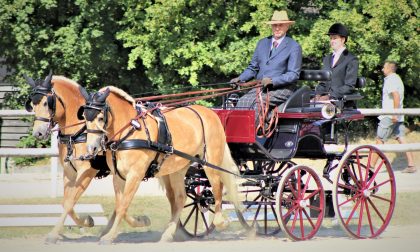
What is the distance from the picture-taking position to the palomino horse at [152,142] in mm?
9844

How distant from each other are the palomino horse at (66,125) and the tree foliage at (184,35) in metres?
7.92

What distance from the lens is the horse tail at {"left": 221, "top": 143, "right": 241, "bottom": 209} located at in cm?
1080

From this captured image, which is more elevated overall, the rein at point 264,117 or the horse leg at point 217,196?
the rein at point 264,117

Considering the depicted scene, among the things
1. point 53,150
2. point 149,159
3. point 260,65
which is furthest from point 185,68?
point 149,159

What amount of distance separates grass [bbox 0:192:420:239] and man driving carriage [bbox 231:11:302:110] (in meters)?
2.25

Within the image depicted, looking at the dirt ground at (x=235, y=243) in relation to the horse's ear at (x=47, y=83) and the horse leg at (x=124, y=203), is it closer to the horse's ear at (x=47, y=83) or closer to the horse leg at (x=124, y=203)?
the horse leg at (x=124, y=203)

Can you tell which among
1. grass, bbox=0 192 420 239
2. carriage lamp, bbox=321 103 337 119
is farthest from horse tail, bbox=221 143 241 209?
grass, bbox=0 192 420 239

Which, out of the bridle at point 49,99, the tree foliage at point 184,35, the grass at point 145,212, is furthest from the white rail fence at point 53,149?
the tree foliage at point 184,35

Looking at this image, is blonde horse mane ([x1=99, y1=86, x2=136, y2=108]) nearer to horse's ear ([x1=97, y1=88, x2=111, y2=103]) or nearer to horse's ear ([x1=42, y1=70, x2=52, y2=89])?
horse's ear ([x1=97, y1=88, x2=111, y2=103])

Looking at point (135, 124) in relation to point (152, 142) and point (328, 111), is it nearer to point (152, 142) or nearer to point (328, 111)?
point (152, 142)

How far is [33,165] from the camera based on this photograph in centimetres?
2088

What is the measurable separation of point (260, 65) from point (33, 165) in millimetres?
10443

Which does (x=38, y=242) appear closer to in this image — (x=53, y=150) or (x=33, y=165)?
(x=53, y=150)

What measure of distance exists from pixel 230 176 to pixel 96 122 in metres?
1.75
